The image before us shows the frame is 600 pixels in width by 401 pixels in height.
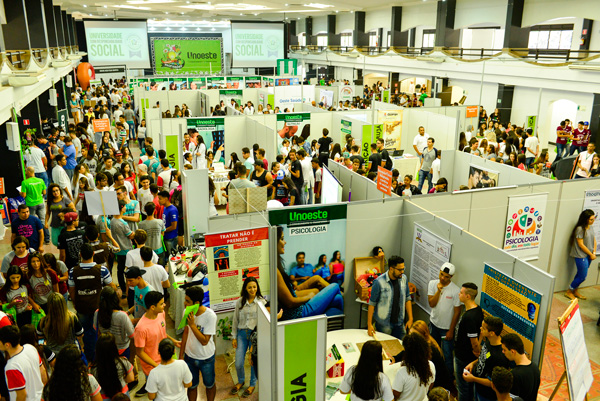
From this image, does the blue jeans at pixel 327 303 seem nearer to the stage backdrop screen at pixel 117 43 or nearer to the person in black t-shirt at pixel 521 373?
the person in black t-shirt at pixel 521 373

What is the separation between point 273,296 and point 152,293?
1.42 m

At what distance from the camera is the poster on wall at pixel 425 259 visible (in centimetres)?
514

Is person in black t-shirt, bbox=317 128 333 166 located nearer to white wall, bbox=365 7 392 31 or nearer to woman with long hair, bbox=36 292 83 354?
woman with long hair, bbox=36 292 83 354

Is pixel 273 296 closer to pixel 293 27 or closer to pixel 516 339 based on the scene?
pixel 516 339

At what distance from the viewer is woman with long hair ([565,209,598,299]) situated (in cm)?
630

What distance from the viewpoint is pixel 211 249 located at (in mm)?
4758

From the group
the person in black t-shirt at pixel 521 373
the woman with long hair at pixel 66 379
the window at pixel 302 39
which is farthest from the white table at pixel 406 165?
the window at pixel 302 39

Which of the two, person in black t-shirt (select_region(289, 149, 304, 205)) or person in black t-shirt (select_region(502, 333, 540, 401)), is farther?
person in black t-shirt (select_region(289, 149, 304, 205))

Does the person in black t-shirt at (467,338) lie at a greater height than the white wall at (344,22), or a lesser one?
lesser

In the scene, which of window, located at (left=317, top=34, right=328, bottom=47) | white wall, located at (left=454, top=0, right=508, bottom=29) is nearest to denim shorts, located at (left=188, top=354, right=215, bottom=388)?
white wall, located at (left=454, top=0, right=508, bottom=29)

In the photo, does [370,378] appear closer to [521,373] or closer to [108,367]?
[521,373]

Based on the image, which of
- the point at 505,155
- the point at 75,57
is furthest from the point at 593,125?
the point at 75,57

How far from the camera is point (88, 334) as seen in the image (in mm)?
4785

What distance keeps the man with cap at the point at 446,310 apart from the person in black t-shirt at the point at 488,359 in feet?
2.24
